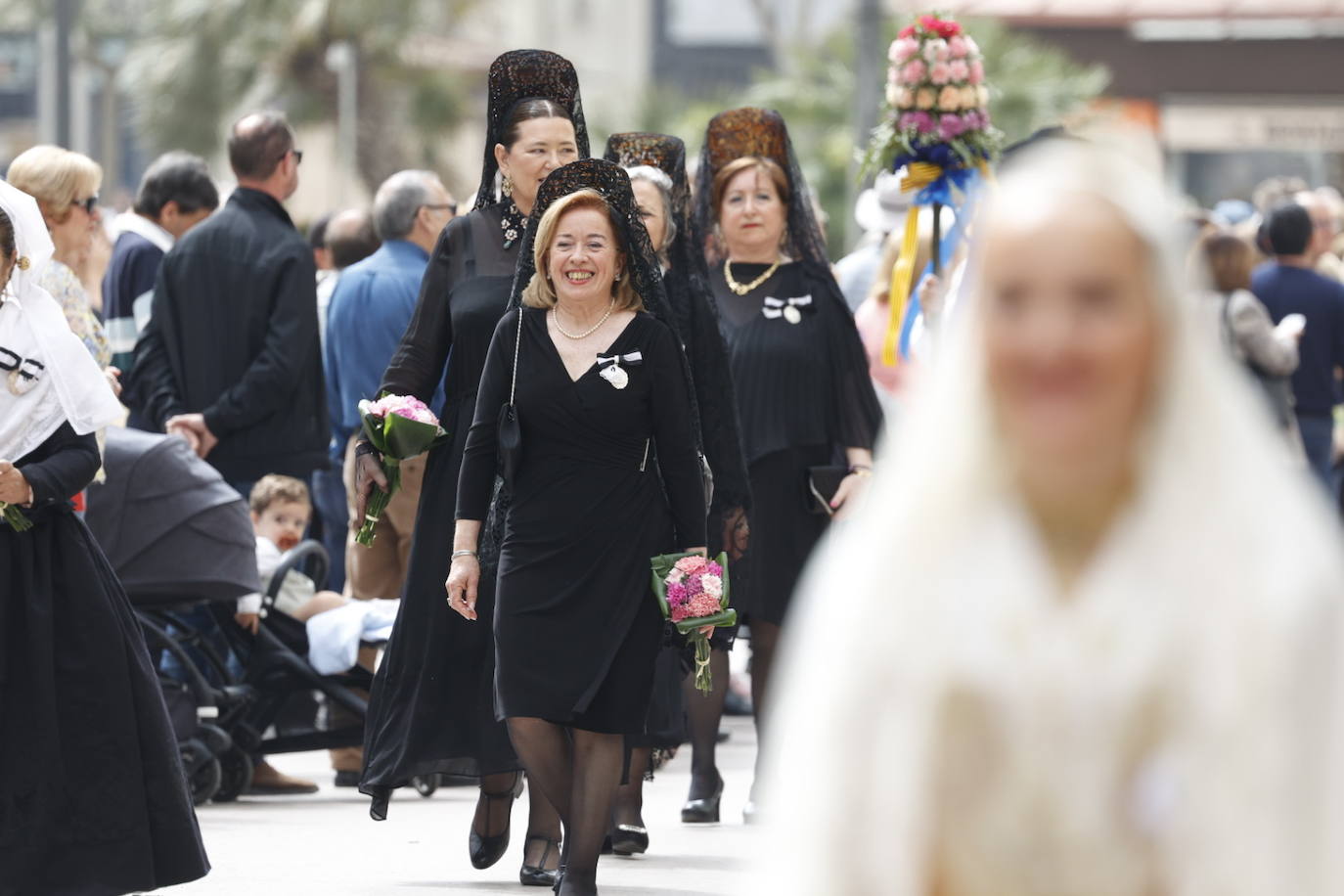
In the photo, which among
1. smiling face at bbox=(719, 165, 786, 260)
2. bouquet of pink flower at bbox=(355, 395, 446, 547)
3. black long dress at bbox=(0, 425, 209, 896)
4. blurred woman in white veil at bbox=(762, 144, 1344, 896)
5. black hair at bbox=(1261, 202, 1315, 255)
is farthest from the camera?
black hair at bbox=(1261, 202, 1315, 255)

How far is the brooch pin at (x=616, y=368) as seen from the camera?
6508 mm

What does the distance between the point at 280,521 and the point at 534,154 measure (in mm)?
3104

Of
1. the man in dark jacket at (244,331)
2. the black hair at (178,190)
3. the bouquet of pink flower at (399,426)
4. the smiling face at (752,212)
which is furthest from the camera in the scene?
the black hair at (178,190)

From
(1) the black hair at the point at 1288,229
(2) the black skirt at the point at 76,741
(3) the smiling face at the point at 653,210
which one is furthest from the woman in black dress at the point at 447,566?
(1) the black hair at the point at 1288,229

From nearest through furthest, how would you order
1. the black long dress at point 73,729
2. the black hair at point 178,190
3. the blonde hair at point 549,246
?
the black long dress at point 73,729
the blonde hair at point 549,246
the black hair at point 178,190

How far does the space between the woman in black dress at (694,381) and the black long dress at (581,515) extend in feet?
2.30

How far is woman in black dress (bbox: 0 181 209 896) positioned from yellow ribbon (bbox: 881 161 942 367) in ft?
13.8

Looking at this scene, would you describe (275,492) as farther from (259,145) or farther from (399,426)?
(399,426)

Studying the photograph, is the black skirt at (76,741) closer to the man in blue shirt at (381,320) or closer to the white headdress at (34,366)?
the white headdress at (34,366)

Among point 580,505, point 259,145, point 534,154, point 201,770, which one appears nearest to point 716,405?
point 534,154

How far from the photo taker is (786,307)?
8.68 m

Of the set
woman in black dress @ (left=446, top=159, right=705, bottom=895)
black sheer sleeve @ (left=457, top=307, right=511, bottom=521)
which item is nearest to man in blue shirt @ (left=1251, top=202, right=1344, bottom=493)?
woman in black dress @ (left=446, top=159, right=705, bottom=895)

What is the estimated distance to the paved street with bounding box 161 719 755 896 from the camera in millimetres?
7098

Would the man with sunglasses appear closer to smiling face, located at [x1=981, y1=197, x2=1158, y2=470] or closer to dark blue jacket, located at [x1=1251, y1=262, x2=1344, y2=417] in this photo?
dark blue jacket, located at [x1=1251, y1=262, x2=1344, y2=417]
